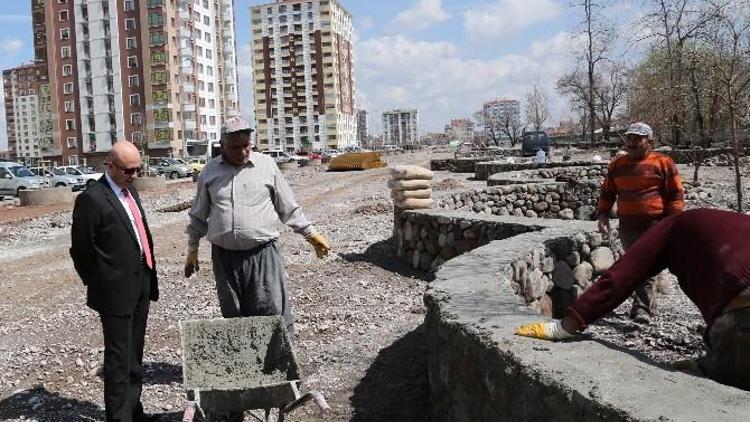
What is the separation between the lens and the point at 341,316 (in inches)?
265

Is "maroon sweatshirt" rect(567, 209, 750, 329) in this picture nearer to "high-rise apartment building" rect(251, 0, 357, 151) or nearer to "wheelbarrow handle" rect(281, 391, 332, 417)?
"wheelbarrow handle" rect(281, 391, 332, 417)

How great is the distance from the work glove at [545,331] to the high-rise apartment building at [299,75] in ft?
381

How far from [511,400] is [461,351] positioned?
24.0 inches

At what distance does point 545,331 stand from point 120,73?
259 ft

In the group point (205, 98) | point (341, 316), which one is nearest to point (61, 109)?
point (205, 98)

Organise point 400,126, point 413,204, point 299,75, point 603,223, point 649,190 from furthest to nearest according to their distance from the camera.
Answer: point 400,126
point 299,75
point 413,204
point 603,223
point 649,190

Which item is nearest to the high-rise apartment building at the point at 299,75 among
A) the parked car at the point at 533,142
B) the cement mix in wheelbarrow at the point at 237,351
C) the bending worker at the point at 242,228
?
the parked car at the point at 533,142

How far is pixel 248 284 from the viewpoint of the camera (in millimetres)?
4230

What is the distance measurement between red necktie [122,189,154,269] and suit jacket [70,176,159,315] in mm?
174

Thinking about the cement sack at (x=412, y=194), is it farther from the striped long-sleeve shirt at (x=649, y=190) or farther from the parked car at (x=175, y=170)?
the parked car at (x=175, y=170)

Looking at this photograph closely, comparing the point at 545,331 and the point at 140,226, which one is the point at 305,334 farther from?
the point at 545,331

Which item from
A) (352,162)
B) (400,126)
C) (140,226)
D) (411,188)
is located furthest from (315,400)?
(400,126)

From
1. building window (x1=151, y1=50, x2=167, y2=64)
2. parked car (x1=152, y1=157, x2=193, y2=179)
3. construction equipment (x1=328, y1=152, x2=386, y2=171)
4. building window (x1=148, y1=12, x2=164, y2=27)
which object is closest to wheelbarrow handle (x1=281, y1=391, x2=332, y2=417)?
construction equipment (x1=328, y1=152, x2=386, y2=171)

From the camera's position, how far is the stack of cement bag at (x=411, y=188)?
962 cm
